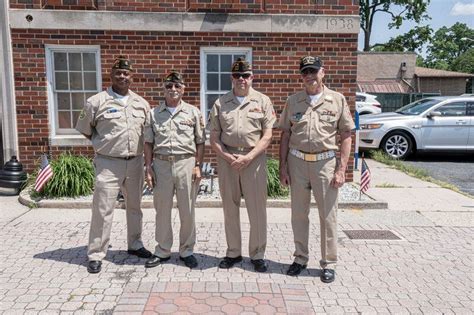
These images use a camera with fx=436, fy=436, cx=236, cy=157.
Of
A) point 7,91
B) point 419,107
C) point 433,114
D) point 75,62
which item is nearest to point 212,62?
point 75,62

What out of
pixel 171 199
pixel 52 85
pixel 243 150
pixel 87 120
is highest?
pixel 52 85

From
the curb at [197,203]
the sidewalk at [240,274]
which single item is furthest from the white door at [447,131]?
the sidewalk at [240,274]

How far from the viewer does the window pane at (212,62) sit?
7953mm

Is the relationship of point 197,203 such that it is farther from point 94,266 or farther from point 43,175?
point 94,266

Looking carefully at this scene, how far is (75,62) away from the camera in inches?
306

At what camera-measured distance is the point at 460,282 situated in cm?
402

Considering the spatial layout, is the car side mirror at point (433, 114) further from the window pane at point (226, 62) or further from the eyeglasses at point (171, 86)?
the eyeglasses at point (171, 86)

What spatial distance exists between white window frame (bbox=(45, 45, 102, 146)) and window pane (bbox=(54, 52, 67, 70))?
2.9 inches

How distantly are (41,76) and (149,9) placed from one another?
222 centimetres

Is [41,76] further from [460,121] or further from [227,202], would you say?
[460,121]

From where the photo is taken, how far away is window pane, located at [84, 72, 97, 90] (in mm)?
7844

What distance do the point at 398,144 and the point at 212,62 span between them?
5.97 metres

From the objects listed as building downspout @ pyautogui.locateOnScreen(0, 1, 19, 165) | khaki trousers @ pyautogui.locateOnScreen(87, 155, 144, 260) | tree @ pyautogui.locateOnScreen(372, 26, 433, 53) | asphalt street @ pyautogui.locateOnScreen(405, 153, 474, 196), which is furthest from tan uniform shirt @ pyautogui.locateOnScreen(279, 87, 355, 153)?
tree @ pyautogui.locateOnScreen(372, 26, 433, 53)

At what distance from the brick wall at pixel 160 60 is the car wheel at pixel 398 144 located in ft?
13.1
